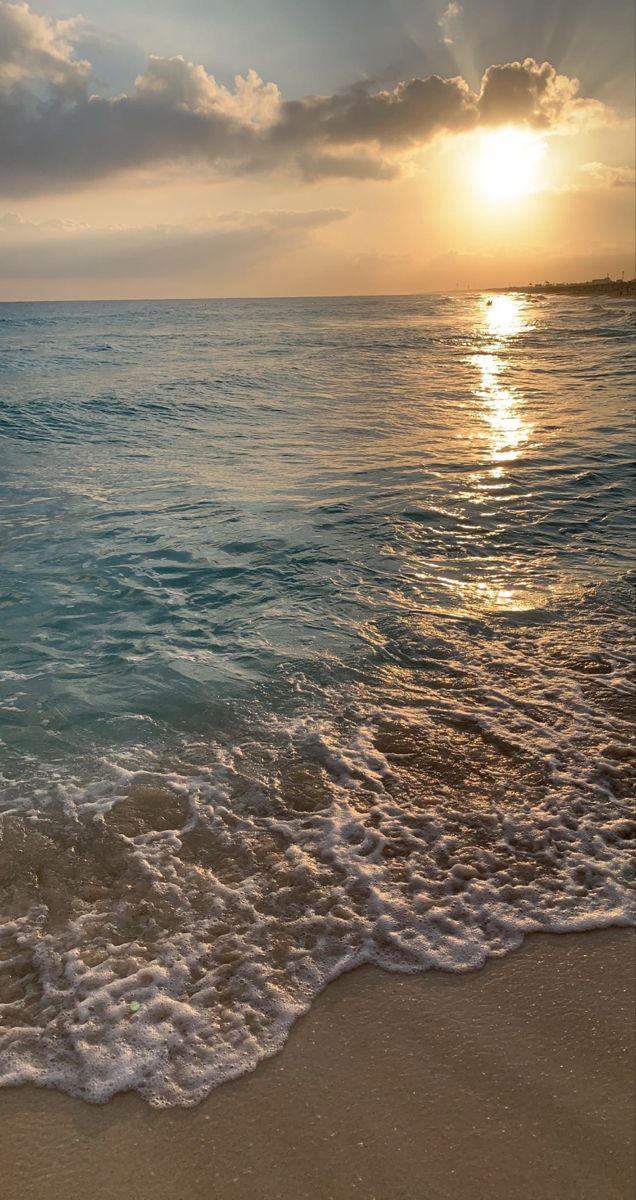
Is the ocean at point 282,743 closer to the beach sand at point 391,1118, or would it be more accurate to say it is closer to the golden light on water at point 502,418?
the beach sand at point 391,1118

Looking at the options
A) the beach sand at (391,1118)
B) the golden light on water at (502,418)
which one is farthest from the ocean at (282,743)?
the golden light on water at (502,418)

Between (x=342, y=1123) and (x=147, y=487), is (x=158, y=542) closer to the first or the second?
(x=147, y=487)

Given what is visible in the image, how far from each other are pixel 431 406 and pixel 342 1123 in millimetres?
20103

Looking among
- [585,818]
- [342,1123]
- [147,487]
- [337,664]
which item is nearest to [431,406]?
[147,487]

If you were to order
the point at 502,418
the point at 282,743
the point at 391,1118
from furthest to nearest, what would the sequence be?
the point at 502,418, the point at 282,743, the point at 391,1118

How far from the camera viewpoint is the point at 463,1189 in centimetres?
233

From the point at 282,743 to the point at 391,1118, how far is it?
2.62 m

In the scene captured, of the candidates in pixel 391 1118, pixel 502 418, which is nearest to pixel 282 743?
pixel 391 1118

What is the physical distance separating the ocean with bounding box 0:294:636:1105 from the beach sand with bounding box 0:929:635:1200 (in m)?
0.14

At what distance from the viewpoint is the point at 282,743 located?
16.3ft

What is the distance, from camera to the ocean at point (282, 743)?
3.19 m

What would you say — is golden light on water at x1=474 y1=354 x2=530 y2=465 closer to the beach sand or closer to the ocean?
the ocean

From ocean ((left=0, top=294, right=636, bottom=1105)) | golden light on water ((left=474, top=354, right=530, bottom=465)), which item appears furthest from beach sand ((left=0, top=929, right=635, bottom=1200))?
golden light on water ((left=474, top=354, right=530, bottom=465))

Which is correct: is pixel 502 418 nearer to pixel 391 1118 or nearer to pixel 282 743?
pixel 282 743
